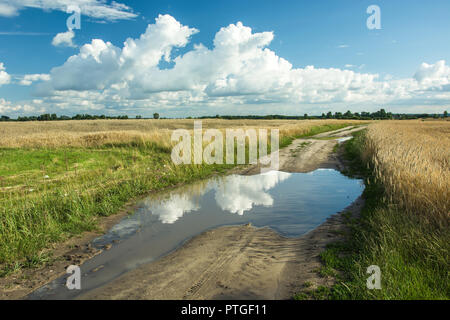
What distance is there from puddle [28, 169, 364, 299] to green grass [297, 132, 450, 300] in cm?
156

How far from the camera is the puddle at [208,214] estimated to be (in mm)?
5293

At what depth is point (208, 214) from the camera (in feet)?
26.7

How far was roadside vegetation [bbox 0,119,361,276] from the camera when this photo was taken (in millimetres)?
6117

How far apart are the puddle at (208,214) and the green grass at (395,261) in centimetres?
156

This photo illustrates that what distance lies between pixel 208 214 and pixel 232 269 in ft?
11.3
